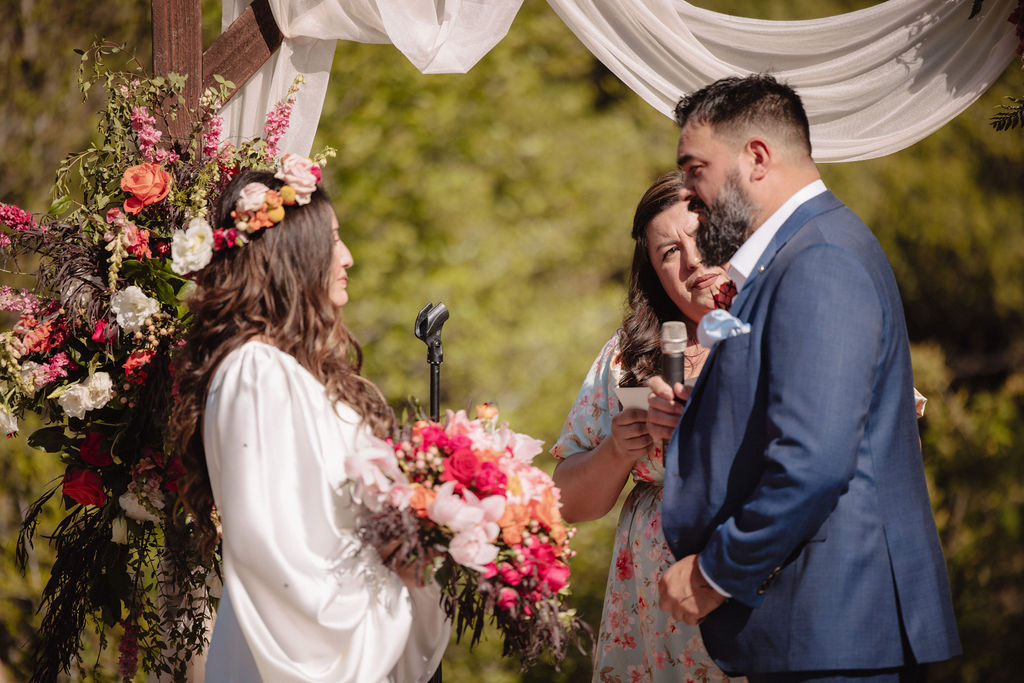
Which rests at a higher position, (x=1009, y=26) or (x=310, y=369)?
(x=1009, y=26)

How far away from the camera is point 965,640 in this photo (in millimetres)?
5801

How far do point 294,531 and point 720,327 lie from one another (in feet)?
3.47

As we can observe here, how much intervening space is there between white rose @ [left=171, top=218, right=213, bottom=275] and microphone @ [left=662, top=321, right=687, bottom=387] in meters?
1.19

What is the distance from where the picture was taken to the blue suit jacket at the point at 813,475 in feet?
6.50

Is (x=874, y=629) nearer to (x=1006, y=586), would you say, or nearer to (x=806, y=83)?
(x=806, y=83)

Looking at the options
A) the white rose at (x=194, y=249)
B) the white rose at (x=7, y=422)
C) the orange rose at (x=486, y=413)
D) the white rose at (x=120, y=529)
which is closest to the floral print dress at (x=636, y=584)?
the orange rose at (x=486, y=413)

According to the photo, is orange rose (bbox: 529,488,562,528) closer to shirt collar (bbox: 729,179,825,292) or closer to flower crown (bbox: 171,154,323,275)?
shirt collar (bbox: 729,179,825,292)

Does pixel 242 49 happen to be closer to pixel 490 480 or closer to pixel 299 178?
pixel 299 178

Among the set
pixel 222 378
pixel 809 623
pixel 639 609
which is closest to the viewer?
pixel 809 623

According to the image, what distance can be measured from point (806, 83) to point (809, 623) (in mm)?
1896

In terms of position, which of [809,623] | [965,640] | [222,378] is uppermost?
[222,378]

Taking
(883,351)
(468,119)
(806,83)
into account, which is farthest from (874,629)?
(468,119)

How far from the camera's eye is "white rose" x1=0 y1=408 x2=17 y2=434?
291 cm

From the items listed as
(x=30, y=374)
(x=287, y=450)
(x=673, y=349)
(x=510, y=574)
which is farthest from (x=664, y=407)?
(x=30, y=374)
